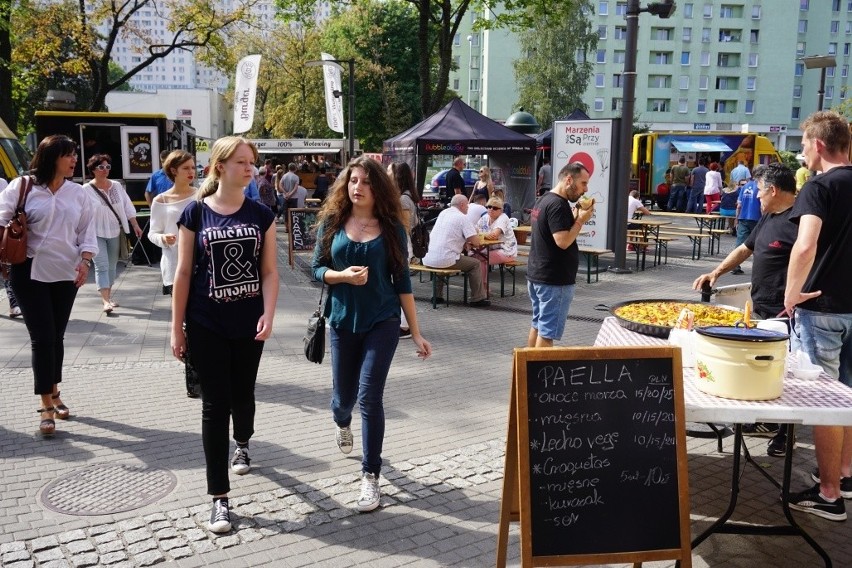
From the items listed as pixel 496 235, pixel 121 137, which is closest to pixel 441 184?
pixel 121 137

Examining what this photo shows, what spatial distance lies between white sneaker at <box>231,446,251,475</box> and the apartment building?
237 feet

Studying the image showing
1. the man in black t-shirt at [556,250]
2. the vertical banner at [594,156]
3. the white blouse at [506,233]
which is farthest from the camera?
the vertical banner at [594,156]

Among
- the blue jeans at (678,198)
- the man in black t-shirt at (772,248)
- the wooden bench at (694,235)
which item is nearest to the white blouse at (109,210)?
the man in black t-shirt at (772,248)

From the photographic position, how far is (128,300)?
33.8 ft

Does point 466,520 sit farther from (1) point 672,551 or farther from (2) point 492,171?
(2) point 492,171

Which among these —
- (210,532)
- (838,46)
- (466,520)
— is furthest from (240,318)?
(838,46)

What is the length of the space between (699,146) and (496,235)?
23239 mm

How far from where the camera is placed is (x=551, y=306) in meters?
6.27

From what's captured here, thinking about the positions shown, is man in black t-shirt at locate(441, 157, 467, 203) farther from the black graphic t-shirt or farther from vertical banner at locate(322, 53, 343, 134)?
the black graphic t-shirt

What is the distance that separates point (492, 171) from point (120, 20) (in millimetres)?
12424

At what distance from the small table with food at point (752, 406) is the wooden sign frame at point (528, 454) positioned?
0.68ft

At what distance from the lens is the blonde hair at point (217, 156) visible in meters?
3.88

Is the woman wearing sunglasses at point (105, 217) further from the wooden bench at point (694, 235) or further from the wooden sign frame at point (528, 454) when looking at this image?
the wooden bench at point (694, 235)

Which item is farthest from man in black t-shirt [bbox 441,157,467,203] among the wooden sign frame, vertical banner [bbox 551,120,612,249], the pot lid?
the wooden sign frame
